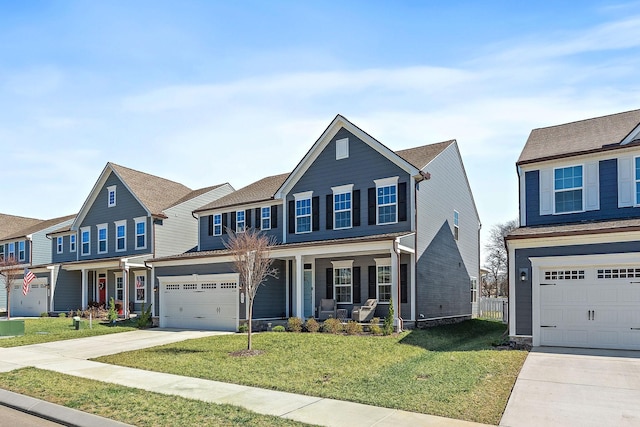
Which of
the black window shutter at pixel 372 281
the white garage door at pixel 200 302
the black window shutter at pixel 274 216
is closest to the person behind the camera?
the black window shutter at pixel 372 281

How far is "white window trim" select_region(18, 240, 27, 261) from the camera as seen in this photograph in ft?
129

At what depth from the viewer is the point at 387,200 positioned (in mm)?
20672

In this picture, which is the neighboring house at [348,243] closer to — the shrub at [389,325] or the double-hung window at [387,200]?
the double-hung window at [387,200]

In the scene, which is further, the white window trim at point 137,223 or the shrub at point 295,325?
the white window trim at point 137,223

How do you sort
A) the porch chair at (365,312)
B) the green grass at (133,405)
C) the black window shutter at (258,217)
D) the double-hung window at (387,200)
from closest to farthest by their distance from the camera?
the green grass at (133,405), the porch chair at (365,312), the double-hung window at (387,200), the black window shutter at (258,217)

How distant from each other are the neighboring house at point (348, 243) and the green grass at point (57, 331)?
97.5 inches

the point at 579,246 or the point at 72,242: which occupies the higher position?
the point at 579,246

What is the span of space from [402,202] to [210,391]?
39.8 ft

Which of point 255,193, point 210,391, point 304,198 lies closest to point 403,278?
point 304,198

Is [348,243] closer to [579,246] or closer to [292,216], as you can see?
[292,216]

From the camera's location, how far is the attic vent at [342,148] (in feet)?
72.3

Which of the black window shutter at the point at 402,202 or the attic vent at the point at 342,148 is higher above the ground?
the attic vent at the point at 342,148

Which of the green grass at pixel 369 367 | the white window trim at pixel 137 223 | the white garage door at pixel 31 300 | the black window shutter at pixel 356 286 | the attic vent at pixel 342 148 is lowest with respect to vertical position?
the white garage door at pixel 31 300

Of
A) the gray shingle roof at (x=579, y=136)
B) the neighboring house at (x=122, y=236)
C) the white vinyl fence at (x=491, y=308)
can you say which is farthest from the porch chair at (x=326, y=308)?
the neighboring house at (x=122, y=236)
